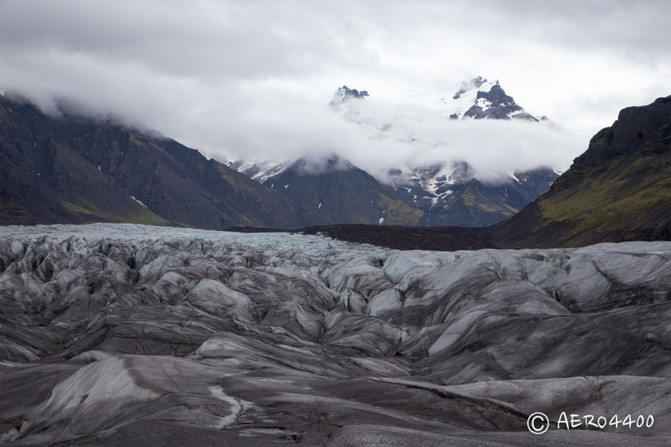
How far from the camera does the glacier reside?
15.8 meters

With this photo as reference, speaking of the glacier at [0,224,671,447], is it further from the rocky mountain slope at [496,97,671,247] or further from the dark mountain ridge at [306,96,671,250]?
the dark mountain ridge at [306,96,671,250]

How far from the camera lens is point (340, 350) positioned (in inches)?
1807

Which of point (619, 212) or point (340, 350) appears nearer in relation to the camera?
point (340, 350)

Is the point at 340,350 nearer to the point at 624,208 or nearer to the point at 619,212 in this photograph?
the point at 619,212

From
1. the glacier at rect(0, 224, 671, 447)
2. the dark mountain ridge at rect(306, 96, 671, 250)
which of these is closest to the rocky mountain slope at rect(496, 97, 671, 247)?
the dark mountain ridge at rect(306, 96, 671, 250)

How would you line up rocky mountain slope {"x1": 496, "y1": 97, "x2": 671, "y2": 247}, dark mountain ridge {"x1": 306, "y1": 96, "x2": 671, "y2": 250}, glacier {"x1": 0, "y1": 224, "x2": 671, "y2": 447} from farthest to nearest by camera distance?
dark mountain ridge {"x1": 306, "y1": 96, "x2": 671, "y2": 250}
rocky mountain slope {"x1": 496, "y1": 97, "x2": 671, "y2": 247}
glacier {"x1": 0, "y1": 224, "x2": 671, "y2": 447}

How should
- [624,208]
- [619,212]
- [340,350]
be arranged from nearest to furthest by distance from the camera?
[340,350]
[619,212]
[624,208]

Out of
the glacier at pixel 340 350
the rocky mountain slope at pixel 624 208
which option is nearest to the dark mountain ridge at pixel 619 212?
the rocky mountain slope at pixel 624 208

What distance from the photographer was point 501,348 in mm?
38281

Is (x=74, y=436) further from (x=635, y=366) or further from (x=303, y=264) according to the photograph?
(x=303, y=264)

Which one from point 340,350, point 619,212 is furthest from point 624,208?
point 340,350

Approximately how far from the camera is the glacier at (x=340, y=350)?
1579 centimetres

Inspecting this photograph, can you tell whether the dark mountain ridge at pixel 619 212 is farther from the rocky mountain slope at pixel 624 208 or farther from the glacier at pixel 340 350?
the glacier at pixel 340 350

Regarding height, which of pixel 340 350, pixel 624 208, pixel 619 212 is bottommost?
pixel 340 350
